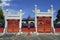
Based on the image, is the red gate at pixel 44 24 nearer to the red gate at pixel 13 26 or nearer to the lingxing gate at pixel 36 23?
the lingxing gate at pixel 36 23

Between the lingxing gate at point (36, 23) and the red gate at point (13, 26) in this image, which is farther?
the red gate at point (13, 26)

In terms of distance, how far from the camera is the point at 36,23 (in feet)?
98.3

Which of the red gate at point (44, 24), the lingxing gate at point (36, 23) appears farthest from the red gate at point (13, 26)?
the red gate at point (44, 24)

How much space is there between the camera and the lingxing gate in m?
29.7

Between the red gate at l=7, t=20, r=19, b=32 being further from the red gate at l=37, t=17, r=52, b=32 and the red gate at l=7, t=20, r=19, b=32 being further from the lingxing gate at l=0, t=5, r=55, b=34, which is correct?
the red gate at l=37, t=17, r=52, b=32

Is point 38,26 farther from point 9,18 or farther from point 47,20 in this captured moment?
point 9,18

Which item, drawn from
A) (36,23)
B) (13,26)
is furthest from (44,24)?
(13,26)

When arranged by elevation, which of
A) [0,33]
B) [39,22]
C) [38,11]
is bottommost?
[0,33]

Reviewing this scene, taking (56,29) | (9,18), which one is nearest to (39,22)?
(56,29)

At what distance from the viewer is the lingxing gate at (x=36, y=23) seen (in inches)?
1170

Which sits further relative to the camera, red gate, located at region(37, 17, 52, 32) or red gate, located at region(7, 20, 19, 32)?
red gate, located at region(7, 20, 19, 32)

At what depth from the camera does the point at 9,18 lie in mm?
30766

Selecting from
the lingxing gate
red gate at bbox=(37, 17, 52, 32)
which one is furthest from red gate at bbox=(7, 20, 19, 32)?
red gate at bbox=(37, 17, 52, 32)

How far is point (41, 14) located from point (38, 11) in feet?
2.47
